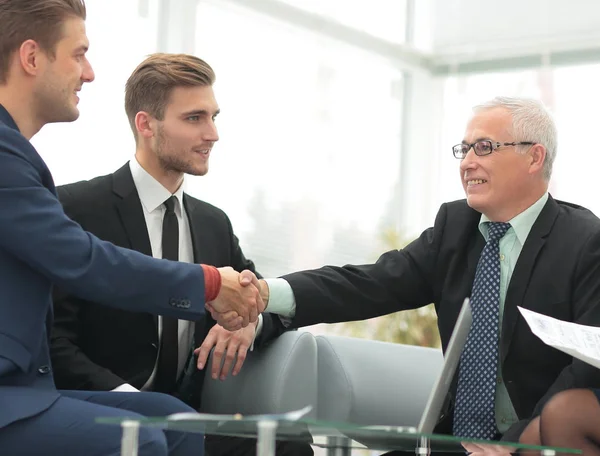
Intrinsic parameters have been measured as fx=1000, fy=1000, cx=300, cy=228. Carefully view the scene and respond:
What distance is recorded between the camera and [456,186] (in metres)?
7.68

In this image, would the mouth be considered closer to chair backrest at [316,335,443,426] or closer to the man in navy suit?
chair backrest at [316,335,443,426]

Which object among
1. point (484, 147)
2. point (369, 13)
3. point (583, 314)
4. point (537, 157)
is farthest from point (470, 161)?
point (369, 13)

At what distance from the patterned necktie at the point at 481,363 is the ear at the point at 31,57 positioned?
1549 mm

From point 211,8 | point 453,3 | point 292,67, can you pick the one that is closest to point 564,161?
point 453,3

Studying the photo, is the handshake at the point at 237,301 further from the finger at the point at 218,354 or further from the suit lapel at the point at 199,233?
the suit lapel at the point at 199,233

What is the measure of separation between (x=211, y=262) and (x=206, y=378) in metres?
0.40

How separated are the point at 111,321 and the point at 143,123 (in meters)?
0.79

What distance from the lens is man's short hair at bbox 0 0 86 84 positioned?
101 inches

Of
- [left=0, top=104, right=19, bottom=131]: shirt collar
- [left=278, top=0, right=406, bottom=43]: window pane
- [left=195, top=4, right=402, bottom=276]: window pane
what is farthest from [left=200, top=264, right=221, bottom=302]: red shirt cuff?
[left=278, top=0, right=406, bottom=43]: window pane

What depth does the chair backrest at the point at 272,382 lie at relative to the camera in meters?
3.24

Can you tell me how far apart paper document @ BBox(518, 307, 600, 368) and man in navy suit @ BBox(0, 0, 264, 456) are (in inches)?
33.7

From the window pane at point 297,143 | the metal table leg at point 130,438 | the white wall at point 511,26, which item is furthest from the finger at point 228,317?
the white wall at point 511,26

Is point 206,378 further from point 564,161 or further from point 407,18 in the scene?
point 407,18

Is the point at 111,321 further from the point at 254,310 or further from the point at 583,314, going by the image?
the point at 583,314
